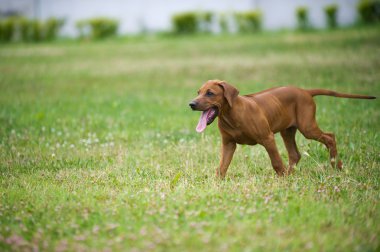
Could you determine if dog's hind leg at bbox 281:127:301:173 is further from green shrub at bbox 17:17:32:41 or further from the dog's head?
green shrub at bbox 17:17:32:41

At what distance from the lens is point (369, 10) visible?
21.7 metres

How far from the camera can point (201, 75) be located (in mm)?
14719

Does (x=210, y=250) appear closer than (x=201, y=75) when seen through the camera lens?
Yes

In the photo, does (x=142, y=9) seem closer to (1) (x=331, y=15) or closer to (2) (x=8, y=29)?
(2) (x=8, y=29)

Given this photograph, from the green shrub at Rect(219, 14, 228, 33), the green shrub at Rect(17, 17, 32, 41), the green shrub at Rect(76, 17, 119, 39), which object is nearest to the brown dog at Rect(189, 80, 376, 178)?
the green shrub at Rect(219, 14, 228, 33)

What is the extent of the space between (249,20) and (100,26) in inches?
284

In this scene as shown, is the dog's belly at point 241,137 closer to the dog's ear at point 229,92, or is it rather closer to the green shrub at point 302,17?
the dog's ear at point 229,92

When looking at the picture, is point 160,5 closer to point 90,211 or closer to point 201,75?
point 201,75

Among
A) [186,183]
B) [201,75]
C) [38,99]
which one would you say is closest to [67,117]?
[38,99]

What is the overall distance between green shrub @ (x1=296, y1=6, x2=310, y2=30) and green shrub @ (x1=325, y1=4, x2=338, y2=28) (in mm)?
866

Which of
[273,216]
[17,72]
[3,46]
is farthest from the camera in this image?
[3,46]

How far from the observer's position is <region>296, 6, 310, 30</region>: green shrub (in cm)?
2298

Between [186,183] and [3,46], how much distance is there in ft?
66.9

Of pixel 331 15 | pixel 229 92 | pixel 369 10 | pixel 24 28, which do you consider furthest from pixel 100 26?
pixel 229 92
